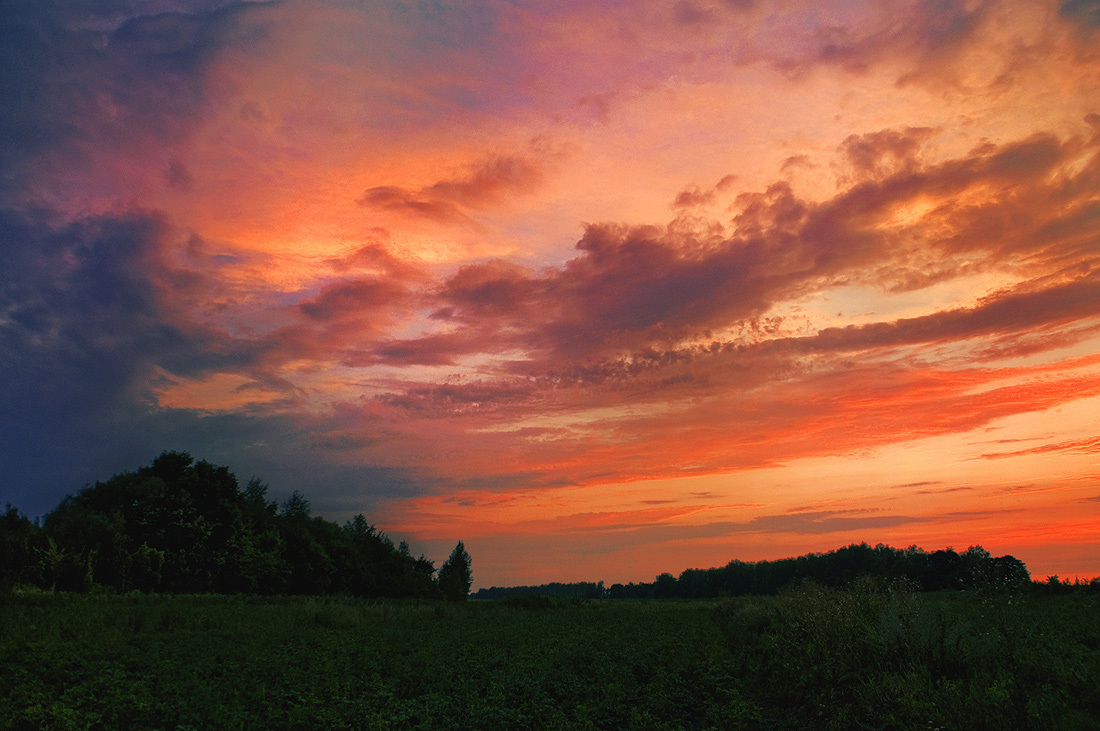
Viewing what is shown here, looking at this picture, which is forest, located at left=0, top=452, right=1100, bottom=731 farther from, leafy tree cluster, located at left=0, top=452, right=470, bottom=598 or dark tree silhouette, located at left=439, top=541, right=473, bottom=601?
dark tree silhouette, located at left=439, top=541, right=473, bottom=601

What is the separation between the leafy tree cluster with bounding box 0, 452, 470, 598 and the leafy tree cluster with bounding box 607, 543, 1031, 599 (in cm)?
4044

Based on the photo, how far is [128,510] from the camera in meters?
54.2

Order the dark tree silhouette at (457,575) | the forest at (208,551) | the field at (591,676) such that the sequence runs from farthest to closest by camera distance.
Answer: the dark tree silhouette at (457,575)
the forest at (208,551)
the field at (591,676)

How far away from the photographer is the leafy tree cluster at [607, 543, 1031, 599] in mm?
15461

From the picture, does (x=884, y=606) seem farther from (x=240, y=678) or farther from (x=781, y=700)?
(x=240, y=678)

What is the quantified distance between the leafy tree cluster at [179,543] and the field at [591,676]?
16.5 m

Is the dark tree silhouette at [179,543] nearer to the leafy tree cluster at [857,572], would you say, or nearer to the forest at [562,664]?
the forest at [562,664]

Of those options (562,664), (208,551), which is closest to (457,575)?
(208,551)

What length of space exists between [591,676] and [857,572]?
70.0 m

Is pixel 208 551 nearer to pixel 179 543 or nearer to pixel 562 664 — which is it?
pixel 179 543

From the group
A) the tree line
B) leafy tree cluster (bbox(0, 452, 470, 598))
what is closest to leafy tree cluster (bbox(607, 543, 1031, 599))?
the tree line

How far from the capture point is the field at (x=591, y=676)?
11.7 meters

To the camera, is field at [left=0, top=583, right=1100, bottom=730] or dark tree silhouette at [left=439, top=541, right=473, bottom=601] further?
dark tree silhouette at [left=439, top=541, right=473, bottom=601]

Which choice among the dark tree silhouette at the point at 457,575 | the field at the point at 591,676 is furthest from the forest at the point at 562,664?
the dark tree silhouette at the point at 457,575
